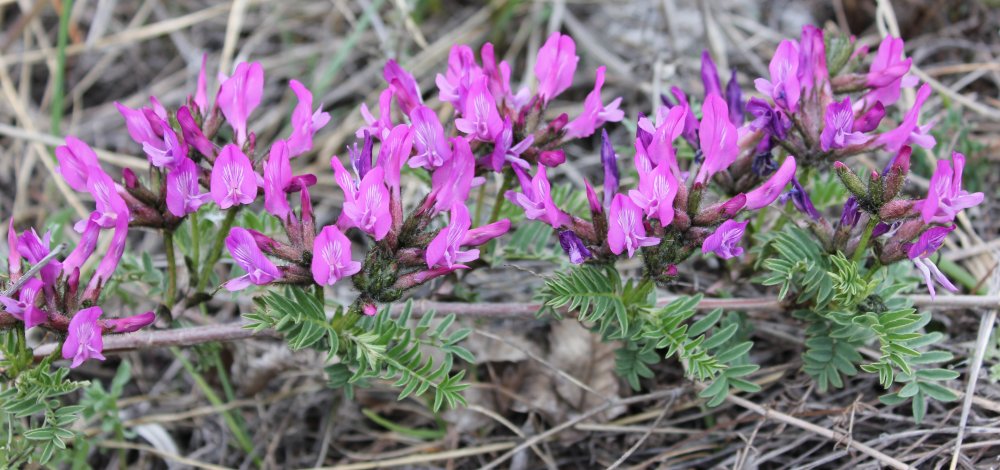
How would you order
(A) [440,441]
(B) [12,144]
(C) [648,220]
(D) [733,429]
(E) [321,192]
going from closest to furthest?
1. (C) [648,220]
2. (D) [733,429]
3. (A) [440,441]
4. (E) [321,192]
5. (B) [12,144]

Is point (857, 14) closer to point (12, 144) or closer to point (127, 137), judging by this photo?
point (127, 137)

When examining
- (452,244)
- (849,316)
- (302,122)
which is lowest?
(849,316)

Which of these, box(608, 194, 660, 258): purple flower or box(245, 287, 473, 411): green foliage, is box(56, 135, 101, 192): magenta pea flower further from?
box(608, 194, 660, 258): purple flower

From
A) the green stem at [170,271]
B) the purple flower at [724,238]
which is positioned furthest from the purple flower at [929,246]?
the green stem at [170,271]

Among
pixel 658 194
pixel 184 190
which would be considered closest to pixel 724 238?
pixel 658 194

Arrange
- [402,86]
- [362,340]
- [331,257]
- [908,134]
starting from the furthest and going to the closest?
[402,86], [908,134], [362,340], [331,257]

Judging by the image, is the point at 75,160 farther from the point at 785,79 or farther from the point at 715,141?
the point at 785,79

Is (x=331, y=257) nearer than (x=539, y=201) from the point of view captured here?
Yes

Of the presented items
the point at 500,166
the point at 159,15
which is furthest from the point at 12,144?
the point at 500,166
